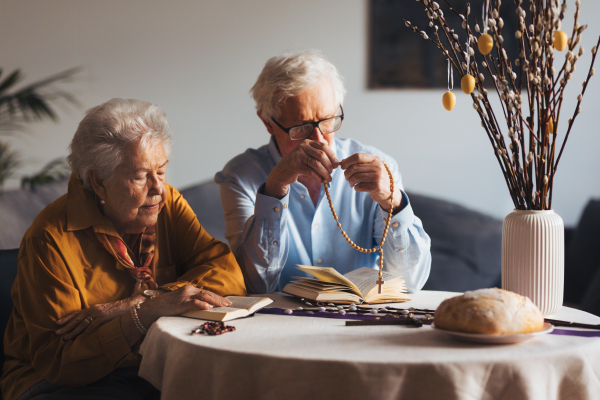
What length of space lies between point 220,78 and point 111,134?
1.78 metres

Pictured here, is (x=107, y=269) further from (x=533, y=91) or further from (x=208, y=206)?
(x=208, y=206)

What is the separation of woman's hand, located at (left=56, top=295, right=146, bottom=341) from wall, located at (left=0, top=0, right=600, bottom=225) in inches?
73.5

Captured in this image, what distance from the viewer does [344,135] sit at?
3.23 m

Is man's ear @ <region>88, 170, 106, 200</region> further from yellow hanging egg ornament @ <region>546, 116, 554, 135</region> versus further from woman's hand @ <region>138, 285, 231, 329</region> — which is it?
yellow hanging egg ornament @ <region>546, 116, 554, 135</region>

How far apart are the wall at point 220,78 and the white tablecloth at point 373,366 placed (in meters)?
2.21

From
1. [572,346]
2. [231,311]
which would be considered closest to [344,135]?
[231,311]

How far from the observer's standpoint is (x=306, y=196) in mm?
1886

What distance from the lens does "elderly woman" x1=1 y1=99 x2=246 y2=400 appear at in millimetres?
1317

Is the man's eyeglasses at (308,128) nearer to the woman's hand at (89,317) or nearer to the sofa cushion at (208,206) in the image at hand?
the woman's hand at (89,317)

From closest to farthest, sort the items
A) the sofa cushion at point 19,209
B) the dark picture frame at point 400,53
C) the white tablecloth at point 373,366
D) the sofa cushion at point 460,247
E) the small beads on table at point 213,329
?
the white tablecloth at point 373,366, the small beads on table at point 213,329, the sofa cushion at point 19,209, the sofa cushion at point 460,247, the dark picture frame at point 400,53

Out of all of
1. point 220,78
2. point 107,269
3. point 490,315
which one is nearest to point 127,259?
point 107,269

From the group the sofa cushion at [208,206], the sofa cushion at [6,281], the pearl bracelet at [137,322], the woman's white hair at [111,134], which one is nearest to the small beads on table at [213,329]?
the pearl bracelet at [137,322]

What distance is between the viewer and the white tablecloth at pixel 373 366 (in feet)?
2.91

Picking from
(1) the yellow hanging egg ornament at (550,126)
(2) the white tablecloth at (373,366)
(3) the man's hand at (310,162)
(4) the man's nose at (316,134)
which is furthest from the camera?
(4) the man's nose at (316,134)
